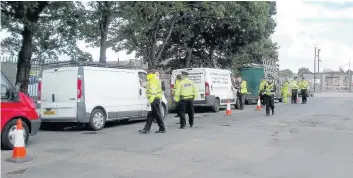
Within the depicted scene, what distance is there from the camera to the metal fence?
245 ft

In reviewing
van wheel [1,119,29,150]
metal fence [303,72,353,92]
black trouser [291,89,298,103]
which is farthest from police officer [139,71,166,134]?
metal fence [303,72,353,92]

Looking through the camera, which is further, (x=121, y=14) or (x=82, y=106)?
(x=121, y=14)

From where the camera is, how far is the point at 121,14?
42.5 feet

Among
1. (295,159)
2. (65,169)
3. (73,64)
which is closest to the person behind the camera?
(65,169)

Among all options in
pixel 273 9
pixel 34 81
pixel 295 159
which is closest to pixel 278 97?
pixel 273 9

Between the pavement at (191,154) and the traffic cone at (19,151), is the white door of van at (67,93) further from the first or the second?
the traffic cone at (19,151)

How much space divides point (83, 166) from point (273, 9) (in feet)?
103

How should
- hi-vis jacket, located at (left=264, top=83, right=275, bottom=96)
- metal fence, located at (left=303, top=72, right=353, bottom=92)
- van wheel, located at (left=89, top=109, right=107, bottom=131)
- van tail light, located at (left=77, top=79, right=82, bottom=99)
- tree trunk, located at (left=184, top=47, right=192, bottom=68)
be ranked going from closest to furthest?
van tail light, located at (left=77, top=79, right=82, bottom=99)
van wheel, located at (left=89, top=109, right=107, bottom=131)
hi-vis jacket, located at (left=264, top=83, right=275, bottom=96)
tree trunk, located at (left=184, top=47, right=192, bottom=68)
metal fence, located at (left=303, top=72, right=353, bottom=92)

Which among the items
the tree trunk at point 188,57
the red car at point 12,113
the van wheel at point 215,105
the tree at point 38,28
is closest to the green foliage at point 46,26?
the tree at point 38,28

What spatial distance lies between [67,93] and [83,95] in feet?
1.60

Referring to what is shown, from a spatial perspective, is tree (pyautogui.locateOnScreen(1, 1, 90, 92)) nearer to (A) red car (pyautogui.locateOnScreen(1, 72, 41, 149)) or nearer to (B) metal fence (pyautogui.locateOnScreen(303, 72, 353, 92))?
(A) red car (pyautogui.locateOnScreen(1, 72, 41, 149))

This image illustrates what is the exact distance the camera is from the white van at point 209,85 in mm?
17438

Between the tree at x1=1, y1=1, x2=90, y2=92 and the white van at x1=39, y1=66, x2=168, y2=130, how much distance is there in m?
0.89

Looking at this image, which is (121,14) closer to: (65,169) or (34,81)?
(34,81)
